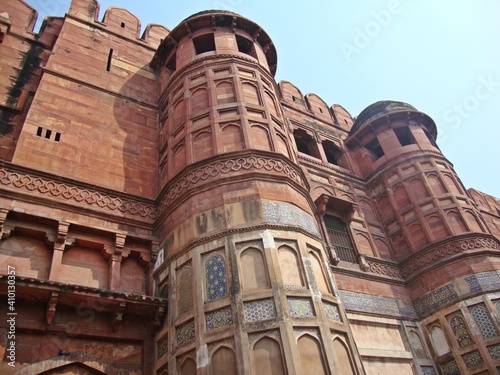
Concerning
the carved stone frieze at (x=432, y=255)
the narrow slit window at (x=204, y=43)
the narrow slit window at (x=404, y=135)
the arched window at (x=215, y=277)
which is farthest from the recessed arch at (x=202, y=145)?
the narrow slit window at (x=404, y=135)

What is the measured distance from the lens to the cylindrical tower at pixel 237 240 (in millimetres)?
7051

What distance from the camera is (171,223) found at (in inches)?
375

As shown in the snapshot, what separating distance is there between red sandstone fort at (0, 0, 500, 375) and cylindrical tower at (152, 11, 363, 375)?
0.04 m

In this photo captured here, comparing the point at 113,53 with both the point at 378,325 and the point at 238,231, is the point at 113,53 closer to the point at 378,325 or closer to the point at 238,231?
the point at 238,231

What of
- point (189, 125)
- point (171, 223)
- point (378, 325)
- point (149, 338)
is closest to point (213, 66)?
point (189, 125)

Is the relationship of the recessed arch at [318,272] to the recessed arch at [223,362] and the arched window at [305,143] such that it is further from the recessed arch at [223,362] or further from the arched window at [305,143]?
the arched window at [305,143]

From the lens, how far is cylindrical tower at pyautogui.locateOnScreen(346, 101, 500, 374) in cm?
1140

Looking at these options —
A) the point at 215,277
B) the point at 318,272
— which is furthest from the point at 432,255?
the point at 215,277

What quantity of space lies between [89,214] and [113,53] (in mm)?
7090

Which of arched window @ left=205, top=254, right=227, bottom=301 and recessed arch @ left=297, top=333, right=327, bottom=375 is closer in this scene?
→ recessed arch @ left=297, top=333, right=327, bottom=375

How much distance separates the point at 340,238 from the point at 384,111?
6866mm

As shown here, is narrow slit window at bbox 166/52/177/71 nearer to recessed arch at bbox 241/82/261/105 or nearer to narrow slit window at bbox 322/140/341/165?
recessed arch at bbox 241/82/261/105

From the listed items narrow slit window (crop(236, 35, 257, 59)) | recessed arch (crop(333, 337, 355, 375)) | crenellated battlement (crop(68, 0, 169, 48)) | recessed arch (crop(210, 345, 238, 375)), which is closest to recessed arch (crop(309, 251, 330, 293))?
recessed arch (crop(333, 337, 355, 375))

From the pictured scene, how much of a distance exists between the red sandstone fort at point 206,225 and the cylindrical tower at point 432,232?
0.06 m
